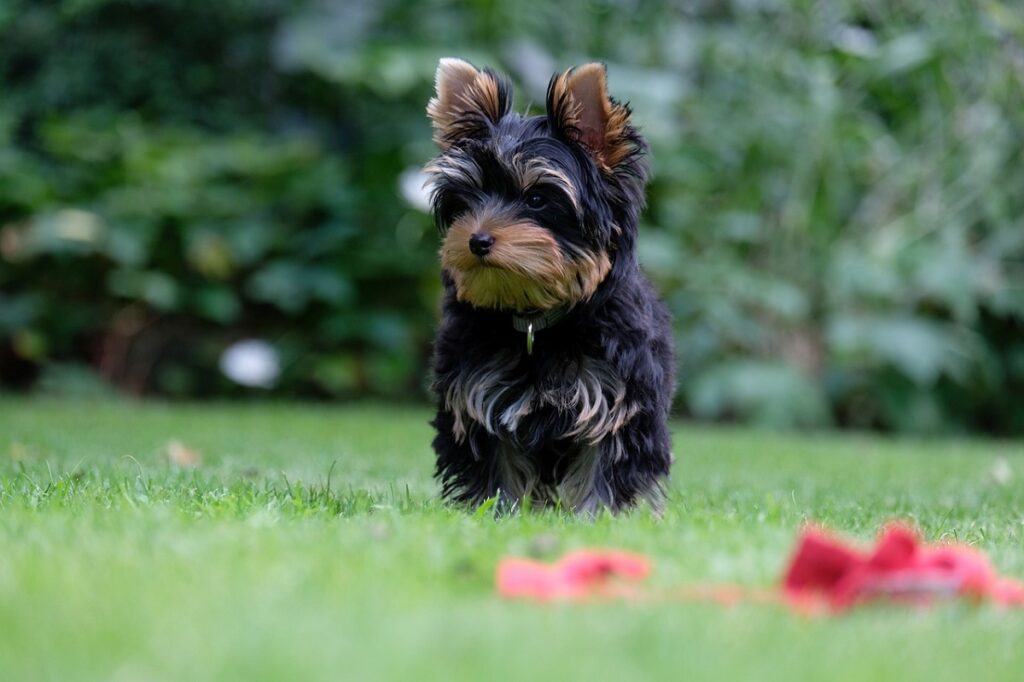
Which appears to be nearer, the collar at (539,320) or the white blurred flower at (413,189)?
the collar at (539,320)

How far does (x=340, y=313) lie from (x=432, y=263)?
2.89ft

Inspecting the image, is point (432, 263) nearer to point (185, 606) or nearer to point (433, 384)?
point (433, 384)

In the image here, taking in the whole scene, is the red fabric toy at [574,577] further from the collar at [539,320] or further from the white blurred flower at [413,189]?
the white blurred flower at [413,189]

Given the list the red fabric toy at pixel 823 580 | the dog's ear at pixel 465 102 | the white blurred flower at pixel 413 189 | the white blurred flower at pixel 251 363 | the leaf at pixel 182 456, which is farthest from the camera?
the white blurred flower at pixel 251 363

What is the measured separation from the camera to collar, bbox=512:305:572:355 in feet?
13.7

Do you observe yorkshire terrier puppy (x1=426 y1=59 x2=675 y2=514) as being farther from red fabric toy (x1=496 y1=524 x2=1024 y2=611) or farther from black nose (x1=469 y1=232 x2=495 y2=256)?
red fabric toy (x1=496 y1=524 x2=1024 y2=611)

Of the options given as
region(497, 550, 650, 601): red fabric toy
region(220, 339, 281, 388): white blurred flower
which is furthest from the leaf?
region(220, 339, 281, 388): white blurred flower

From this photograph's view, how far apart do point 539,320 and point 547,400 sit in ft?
0.89

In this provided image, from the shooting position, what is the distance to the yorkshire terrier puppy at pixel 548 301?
13.3 ft

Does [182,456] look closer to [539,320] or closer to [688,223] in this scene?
[539,320]

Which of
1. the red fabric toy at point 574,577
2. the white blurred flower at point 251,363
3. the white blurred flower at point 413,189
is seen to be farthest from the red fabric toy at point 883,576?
the white blurred flower at point 251,363

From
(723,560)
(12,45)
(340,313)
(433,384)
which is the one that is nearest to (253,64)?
(12,45)

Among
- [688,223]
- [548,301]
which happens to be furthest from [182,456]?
[688,223]

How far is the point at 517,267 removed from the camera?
3.97 metres
